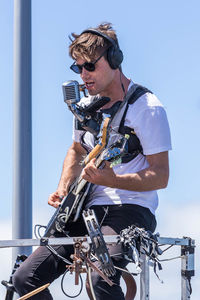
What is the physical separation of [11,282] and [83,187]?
2.67ft

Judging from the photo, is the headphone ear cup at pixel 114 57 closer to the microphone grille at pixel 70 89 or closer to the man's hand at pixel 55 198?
the microphone grille at pixel 70 89

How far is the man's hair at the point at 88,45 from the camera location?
18.2 ft

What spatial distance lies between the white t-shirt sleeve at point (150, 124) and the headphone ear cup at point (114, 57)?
31 centimetres

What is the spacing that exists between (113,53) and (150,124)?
1.85ft

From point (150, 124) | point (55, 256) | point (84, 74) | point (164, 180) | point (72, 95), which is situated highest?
point (84, 74)

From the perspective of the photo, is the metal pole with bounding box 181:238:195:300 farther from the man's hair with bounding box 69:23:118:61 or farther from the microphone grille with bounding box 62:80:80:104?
the man's hair with bounding box 69:23:118:61

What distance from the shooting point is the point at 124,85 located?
564 centimetres

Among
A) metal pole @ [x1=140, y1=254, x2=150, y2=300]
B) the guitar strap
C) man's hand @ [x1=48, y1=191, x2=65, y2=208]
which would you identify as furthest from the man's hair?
metal pole @ [x1=140, y1=254, x2=150, y2=300]

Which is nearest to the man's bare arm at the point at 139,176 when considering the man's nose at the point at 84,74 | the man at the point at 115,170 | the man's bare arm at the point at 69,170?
the man at the point at 115,170

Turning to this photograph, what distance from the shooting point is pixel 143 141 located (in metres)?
5.34

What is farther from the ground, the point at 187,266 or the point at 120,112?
the point at 120,112

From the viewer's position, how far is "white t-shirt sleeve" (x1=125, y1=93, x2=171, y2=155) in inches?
209

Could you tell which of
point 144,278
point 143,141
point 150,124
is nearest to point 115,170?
point 143,141

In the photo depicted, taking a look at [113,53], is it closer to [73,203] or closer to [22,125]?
[73,203]
